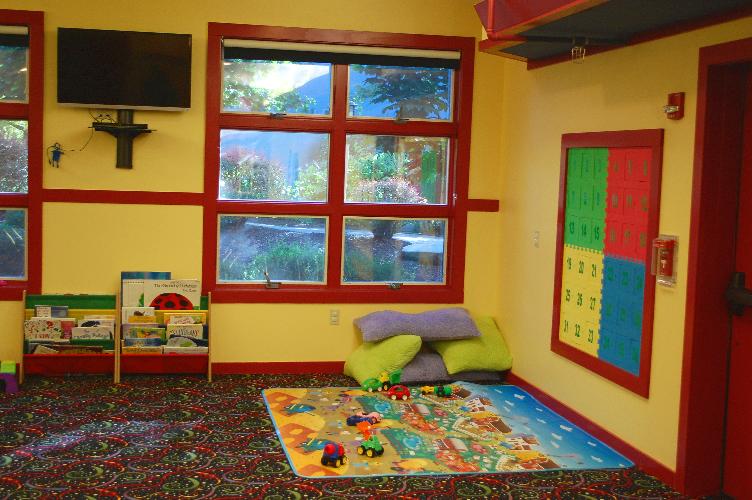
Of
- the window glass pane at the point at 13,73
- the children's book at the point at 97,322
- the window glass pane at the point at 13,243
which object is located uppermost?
the window glass pane at the point at 13,73

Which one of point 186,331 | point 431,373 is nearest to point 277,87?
point 186,331

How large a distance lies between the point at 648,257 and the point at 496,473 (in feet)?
4.76

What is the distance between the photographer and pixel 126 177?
6.79m

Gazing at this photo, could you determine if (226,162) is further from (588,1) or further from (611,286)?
(588,1)

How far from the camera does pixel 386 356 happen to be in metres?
6.72

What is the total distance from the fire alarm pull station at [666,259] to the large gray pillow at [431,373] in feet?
7.38

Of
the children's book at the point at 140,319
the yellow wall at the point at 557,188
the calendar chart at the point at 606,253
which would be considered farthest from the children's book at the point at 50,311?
the calendar chart at the point at 606,253

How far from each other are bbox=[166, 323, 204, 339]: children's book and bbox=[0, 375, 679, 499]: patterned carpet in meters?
0.58

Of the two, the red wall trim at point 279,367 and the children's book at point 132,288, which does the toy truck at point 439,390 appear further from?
the children's book at point 132,288

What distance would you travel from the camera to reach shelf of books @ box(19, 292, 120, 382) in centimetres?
659

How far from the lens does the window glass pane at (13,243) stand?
22.2ft

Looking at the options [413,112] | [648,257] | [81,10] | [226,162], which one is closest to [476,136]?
[413,112]

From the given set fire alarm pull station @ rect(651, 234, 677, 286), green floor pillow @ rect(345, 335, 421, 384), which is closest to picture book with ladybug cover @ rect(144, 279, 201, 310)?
green floor pillow @ rect(345, 335, 421, 384)

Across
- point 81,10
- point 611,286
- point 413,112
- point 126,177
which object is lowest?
point 611,286
